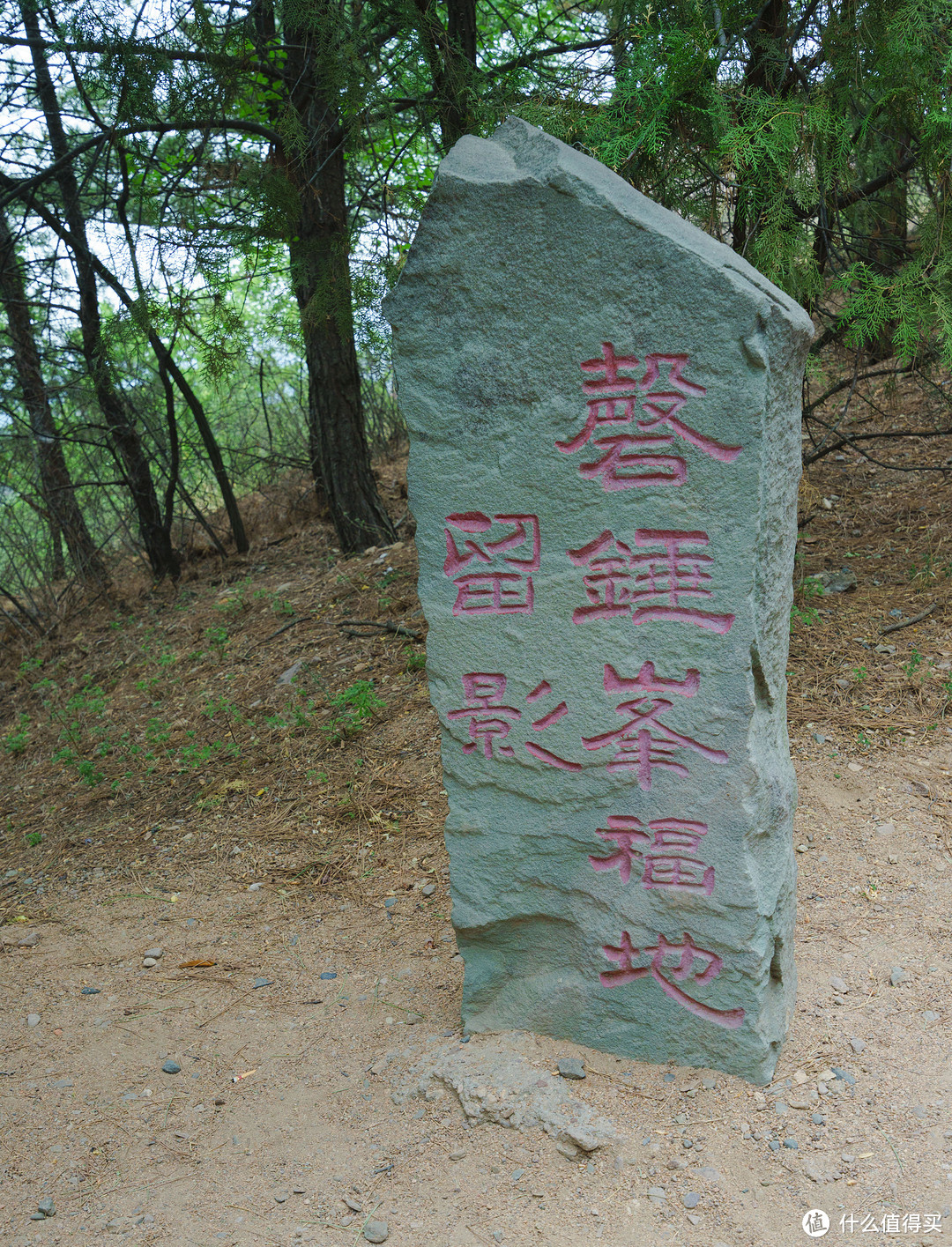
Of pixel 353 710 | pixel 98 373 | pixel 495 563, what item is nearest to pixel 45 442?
pixel 98 373

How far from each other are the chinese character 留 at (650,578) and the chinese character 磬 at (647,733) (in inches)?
5.0

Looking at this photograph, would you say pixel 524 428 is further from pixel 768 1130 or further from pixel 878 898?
pixel 878 898

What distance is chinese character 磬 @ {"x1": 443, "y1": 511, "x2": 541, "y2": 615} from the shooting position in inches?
90.4

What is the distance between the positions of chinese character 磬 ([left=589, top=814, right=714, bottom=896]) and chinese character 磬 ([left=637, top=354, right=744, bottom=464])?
0.85 meters

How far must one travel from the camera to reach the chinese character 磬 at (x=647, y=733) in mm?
2248

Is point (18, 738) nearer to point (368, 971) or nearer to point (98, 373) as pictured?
point (98, 373)

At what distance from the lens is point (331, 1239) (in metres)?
2.13

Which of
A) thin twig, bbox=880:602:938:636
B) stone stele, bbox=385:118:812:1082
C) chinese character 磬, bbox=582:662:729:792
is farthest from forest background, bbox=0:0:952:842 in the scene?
chinese character 磬, bbox=582:662:729:792

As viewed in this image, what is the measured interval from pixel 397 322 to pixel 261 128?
9.96 feet

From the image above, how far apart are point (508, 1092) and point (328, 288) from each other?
3131 millimetres

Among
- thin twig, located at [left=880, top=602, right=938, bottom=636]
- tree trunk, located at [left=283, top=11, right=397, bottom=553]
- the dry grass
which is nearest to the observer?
the dry grass

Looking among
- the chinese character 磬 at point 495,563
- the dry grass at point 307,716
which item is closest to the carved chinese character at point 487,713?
the chinese character 磬 at point 495,563

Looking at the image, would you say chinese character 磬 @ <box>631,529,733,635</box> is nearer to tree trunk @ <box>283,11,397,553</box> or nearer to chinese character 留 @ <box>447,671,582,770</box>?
chinese character 留 @ <box>447,671,582,770</box>

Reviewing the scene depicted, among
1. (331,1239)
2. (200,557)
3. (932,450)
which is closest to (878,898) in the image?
(331,1239)
